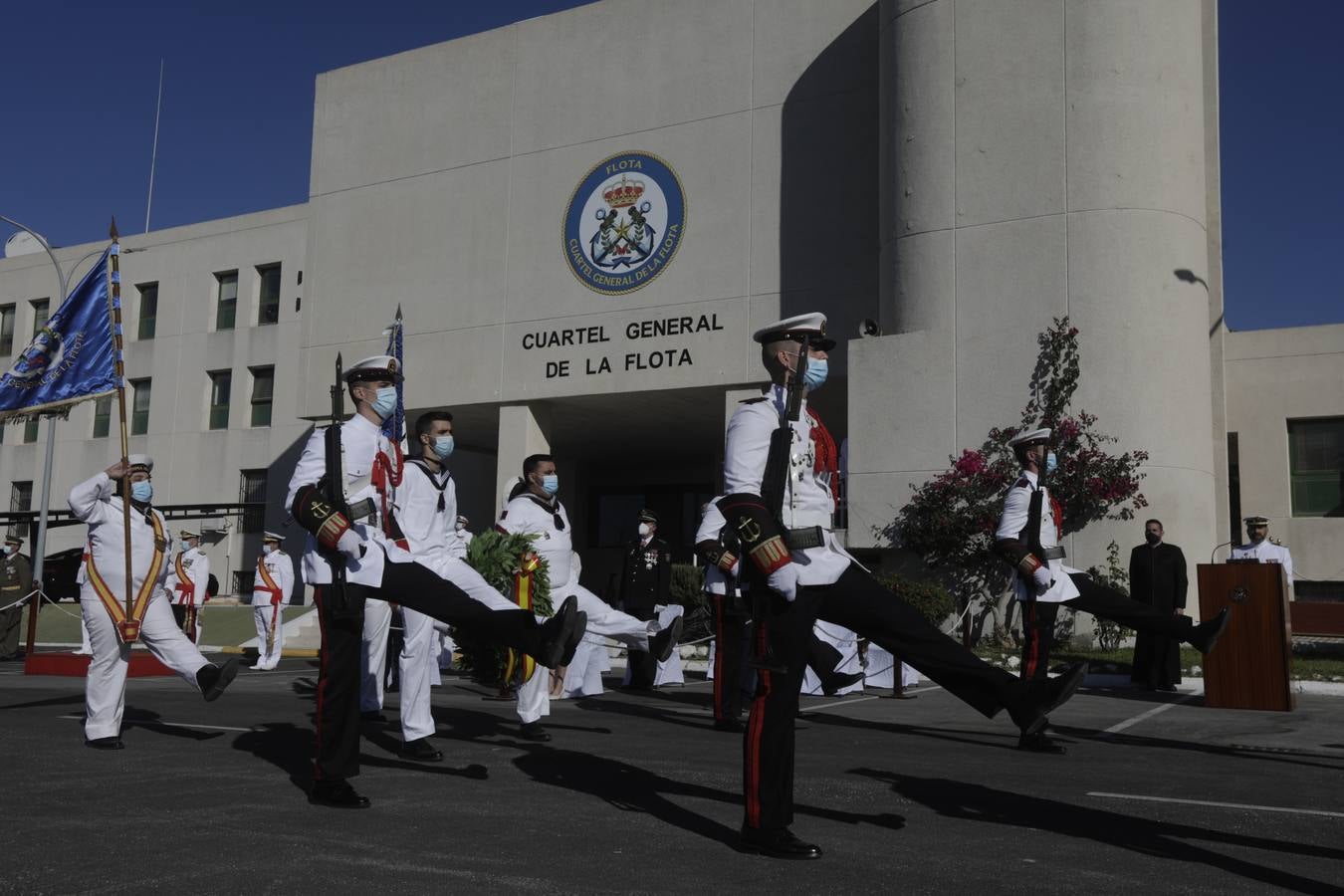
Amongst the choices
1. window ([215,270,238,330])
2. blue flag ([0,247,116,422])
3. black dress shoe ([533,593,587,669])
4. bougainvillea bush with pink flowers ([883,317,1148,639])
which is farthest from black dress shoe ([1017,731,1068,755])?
window ([215,270,238,330])

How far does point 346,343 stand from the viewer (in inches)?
1116

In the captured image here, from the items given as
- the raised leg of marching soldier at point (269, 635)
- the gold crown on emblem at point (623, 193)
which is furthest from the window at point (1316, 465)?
the raised leg of marching soldier at point (269, 635)

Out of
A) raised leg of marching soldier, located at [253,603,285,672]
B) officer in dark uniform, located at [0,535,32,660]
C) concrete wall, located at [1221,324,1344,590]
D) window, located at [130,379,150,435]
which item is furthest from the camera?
window, located at [130,379,150,435]

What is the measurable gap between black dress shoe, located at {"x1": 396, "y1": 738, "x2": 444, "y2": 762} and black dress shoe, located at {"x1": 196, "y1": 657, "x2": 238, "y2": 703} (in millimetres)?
1100

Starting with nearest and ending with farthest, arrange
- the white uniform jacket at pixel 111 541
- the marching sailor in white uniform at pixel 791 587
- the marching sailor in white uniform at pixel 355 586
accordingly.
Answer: the marching sailor in white uniform at pixel 791 587 → the marching sailor in white uniform at pixel 355 586 → the white uniform jacket at pixel 111 541

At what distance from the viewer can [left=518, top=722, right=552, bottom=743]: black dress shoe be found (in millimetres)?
8646

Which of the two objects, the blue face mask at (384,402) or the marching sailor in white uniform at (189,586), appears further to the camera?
the marching sailor in white uniform at (189,586)

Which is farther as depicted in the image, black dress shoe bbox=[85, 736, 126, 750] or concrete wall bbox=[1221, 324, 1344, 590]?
concrete wall bbox=[1221, 324, 1344, 590]

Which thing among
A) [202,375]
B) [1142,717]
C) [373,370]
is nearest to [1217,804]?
[373,370]

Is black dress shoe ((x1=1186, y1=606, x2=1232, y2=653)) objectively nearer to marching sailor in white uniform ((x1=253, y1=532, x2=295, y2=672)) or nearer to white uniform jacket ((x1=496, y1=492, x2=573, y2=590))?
white uniform jacket ((x1=496, y1=492, x2=573, y2=590))

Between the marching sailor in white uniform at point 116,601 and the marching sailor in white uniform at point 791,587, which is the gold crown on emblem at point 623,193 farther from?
the marching sailor in white uniform at point 791,587

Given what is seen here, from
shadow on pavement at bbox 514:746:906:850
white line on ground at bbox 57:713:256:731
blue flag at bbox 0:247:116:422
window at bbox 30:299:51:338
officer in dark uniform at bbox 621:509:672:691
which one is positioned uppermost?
window at bbox 30:299:51:338

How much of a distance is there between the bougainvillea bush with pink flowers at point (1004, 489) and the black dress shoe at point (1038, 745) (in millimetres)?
10012

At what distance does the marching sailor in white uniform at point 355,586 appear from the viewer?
6.01m
